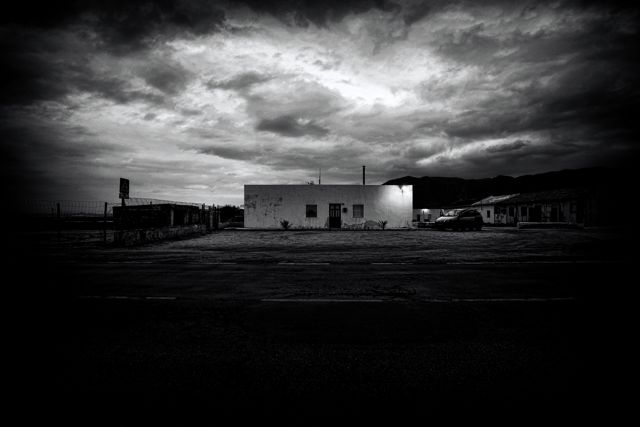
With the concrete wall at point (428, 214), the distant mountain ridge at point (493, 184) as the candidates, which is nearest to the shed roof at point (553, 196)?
the concrete wall at point (428, 214)

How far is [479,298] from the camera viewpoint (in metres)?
5.37

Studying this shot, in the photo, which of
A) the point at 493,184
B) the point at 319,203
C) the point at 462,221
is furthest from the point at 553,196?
the point at 493,184

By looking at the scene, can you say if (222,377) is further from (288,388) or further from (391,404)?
(391,404)

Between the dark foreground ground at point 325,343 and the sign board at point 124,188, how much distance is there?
8203 mm

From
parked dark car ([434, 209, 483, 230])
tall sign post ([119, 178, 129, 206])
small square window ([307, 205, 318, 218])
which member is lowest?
parked dark car ([434, 209, 483, 230])

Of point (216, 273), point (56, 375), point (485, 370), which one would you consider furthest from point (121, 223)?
point (485, 370)

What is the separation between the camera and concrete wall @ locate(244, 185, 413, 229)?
106 ft

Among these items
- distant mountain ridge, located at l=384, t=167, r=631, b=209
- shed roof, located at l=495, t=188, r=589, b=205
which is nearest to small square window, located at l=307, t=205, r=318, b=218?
shed roof, located at l=495, t=188, r=589, b=205

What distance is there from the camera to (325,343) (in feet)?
11.5

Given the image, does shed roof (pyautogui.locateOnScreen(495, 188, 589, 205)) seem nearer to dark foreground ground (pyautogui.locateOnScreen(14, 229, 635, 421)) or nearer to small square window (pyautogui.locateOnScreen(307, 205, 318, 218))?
small square window (pyautogui.locateOnScreen(307, 205, 318, 218))

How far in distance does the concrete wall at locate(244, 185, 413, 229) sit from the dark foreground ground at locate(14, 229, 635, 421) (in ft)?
82.3

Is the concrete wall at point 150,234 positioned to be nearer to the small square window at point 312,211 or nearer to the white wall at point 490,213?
the small square window at point 312,211

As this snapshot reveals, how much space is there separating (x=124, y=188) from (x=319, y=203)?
774 inches

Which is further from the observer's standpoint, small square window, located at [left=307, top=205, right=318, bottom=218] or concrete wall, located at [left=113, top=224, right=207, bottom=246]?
small square window, located at [left=307, top=205, right=318, bottom=218]
